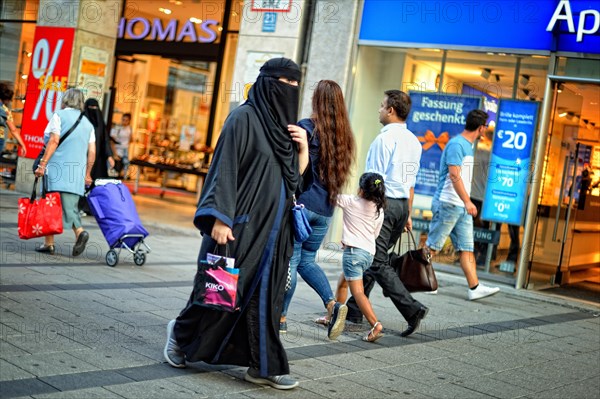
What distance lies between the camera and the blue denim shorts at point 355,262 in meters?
6.79

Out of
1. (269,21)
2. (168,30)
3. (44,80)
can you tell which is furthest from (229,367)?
(168,30)

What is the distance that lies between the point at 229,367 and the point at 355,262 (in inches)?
64.8

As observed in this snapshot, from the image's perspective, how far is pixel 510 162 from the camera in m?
→ 11.5

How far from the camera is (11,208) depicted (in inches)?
493

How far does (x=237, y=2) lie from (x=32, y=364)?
14.1 m

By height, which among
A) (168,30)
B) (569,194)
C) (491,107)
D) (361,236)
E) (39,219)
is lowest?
(39,219)

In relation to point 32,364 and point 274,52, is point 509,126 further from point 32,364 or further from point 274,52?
point 32,364

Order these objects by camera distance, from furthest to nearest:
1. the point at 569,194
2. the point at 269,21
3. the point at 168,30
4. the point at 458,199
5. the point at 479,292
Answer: the point at 168,30, the point at 269,21, the point at 569,194, the point at 479,292, the point at 458,199

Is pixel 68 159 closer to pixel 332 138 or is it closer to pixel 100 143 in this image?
pixel 100 143

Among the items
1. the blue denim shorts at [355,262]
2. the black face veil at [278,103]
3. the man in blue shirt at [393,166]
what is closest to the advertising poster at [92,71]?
the man in blue shirt at [393,166]

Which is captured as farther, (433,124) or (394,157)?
(433,124)

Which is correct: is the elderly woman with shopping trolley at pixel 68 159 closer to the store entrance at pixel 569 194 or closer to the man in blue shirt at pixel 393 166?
the man in blue shirt at pixel 393 166

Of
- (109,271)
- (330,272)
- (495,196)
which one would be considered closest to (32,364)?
(109,271)

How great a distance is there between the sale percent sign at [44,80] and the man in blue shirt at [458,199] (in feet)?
26.0
